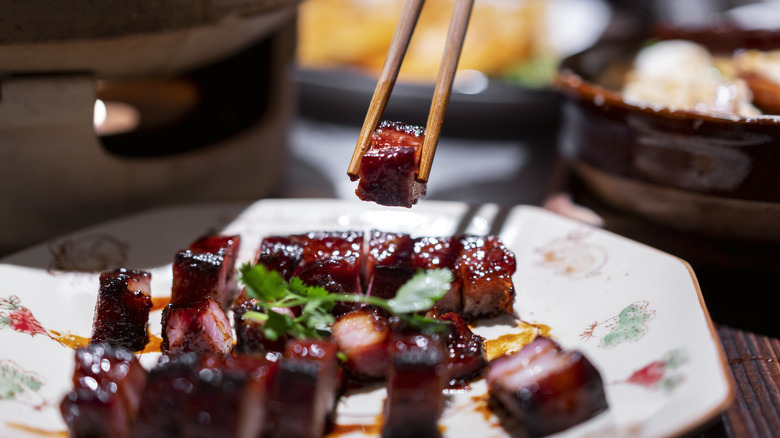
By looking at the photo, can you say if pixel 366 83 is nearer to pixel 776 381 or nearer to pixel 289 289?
pixel 289 289

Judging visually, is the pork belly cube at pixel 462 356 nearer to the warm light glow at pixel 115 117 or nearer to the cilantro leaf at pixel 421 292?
the cilantro leaf at pixel 421 292

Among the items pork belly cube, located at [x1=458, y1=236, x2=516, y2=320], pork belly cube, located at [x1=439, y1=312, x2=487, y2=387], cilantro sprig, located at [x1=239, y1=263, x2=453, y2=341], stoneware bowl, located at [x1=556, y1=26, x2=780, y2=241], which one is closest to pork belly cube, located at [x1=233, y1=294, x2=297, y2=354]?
cilantro sprig, located at [x1=239, y1=263, x2=453, y2=341]

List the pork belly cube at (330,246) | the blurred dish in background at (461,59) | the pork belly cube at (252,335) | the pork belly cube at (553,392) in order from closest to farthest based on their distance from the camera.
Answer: the pork belly cube at (553,392) < the pork belly cube at (252,335) < the pork belly cube at (330,246) < the blurred dish in background at (461,59)

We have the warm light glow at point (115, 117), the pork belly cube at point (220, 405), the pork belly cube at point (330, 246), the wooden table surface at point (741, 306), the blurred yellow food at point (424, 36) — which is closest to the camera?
the pork belly cube at point (220, 405)

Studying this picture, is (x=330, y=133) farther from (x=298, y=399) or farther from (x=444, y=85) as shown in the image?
(x=298, y=399)

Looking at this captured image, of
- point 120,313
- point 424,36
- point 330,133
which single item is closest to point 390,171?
point 120,313

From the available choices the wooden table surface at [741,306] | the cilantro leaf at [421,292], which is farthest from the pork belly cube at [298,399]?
the wooden table surface at [741,306]

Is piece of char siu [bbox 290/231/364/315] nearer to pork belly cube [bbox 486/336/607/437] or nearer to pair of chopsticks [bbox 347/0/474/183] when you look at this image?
pair of chopsticks [bbox 347/0/474/183]
